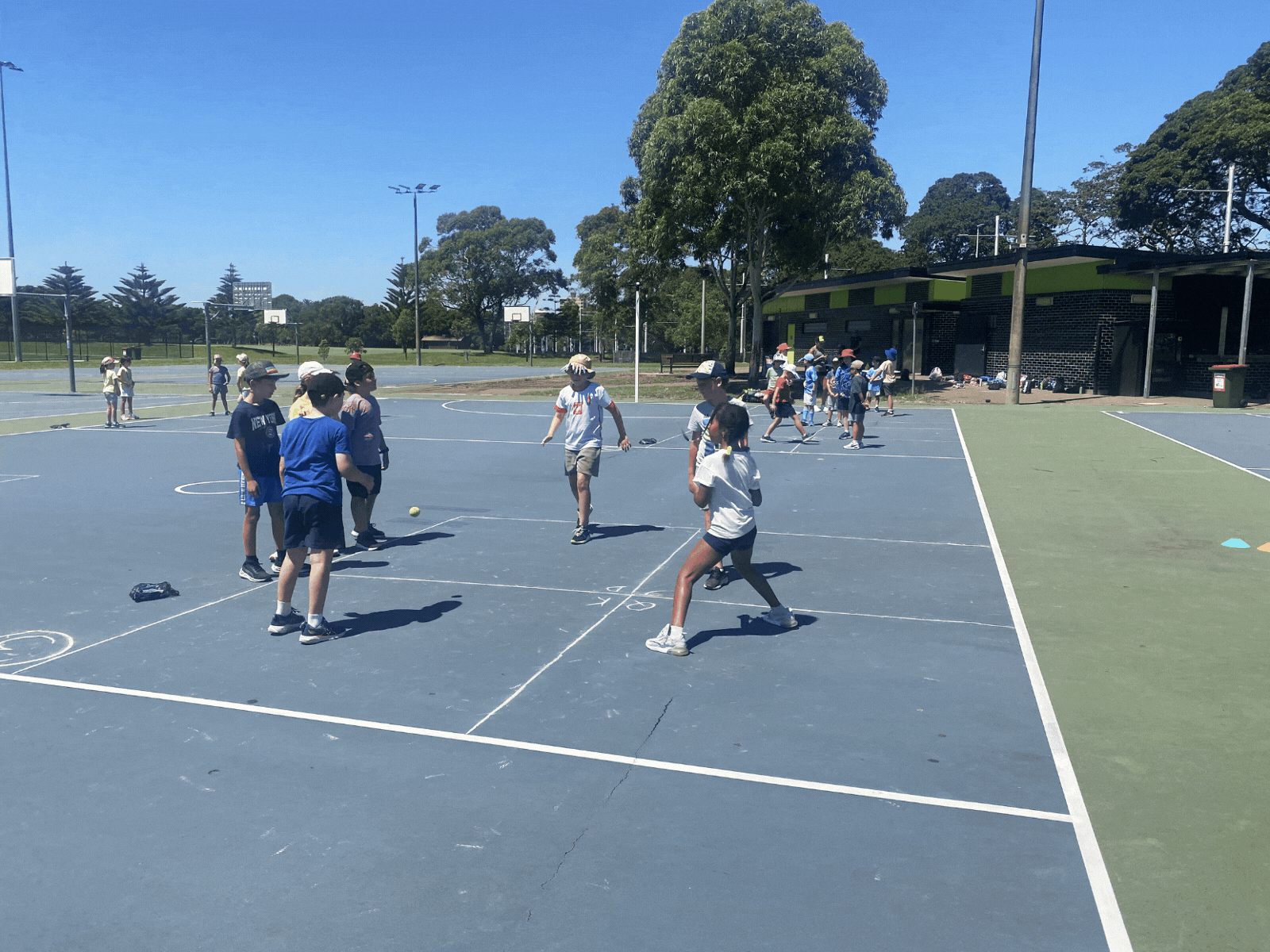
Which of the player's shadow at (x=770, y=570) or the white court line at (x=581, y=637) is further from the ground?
the player's shadow at (x=770, y=570)

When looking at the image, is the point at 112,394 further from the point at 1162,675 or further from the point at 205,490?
the point at 1162,675

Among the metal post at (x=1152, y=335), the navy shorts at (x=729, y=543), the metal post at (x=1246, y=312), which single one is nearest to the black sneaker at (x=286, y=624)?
the navy shorts at (x=729, y=543)

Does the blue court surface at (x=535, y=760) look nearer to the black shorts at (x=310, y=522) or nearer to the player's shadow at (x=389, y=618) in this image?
the player's shadow at (x=389, y=618)

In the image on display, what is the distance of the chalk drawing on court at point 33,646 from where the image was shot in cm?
674

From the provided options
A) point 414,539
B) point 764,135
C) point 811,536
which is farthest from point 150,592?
point 764,135

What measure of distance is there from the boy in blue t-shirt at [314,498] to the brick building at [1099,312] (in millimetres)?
31350

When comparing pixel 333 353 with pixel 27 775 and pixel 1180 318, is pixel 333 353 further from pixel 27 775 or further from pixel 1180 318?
pixel 27 775

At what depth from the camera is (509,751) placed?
5258mm

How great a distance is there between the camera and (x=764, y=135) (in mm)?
33531

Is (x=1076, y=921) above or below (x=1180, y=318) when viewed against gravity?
below

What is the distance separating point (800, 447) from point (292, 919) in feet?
55.2

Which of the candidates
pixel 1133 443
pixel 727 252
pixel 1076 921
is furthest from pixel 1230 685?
pixel 727 252

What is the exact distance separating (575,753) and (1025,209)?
31.6 m

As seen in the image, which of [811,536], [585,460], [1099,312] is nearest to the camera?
[585,460]
